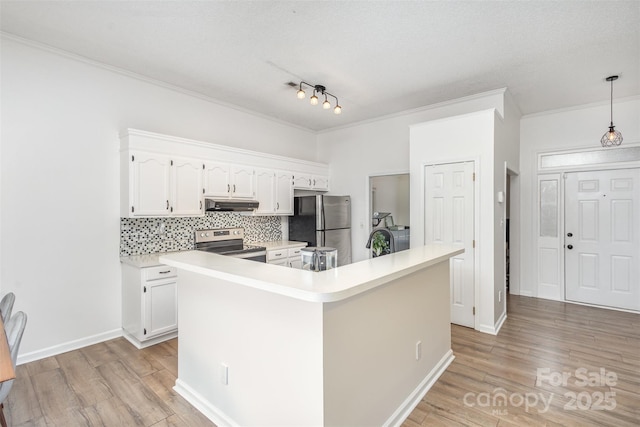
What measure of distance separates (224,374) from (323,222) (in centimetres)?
309

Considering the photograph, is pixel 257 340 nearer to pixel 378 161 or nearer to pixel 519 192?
pixel 378 161

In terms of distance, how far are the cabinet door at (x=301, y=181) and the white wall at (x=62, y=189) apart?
2.14 metres

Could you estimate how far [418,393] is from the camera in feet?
7.38

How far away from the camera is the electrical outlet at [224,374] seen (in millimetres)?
1944

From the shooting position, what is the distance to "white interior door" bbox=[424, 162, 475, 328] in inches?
141

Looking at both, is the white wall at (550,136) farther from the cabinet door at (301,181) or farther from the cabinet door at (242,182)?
the cabinet door at (242,182)

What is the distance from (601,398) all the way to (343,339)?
2228 millimetres

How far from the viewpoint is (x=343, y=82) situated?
368cm

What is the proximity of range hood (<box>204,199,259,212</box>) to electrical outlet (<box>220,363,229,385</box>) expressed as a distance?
2.19m

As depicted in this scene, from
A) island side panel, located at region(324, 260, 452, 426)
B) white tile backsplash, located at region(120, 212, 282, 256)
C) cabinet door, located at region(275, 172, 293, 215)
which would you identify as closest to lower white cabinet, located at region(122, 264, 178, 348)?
white tile backsplash, located at region(120, 212, 282, 256)

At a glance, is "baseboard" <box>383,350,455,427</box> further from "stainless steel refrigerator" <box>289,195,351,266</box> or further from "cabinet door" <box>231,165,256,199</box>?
"cabinet door" <box>231,165,256,199</box>

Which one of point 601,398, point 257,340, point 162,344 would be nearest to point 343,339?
point 257,340

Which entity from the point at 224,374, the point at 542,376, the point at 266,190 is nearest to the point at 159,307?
the point at 224,374

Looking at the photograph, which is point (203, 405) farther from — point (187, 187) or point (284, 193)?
point (284, 193)
